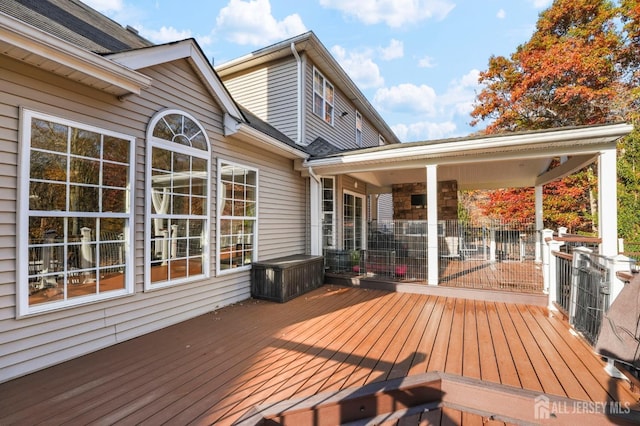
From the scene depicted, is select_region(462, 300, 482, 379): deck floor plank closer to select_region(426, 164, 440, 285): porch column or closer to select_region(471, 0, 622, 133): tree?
select_region(426, 164, 440, 285): porch column

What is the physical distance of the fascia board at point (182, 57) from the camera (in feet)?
10.7

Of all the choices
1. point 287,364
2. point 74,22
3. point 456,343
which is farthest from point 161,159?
point 456,343

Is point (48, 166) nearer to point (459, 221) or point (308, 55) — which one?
point (308, 55)

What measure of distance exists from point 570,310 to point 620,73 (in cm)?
1229

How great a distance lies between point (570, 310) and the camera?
3.59 m

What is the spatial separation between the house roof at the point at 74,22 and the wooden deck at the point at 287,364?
319 cm

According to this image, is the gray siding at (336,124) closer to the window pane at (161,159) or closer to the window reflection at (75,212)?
the window pane at (161,159)

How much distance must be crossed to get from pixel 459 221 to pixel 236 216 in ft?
15.6

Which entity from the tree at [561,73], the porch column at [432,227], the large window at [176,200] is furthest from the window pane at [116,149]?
the tree at [561,73]

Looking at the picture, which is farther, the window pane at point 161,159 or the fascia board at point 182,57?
the window pane at point 161,159

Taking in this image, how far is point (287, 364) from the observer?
2.77 metres

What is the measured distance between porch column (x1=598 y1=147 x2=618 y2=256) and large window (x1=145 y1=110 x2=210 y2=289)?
581 centimetres

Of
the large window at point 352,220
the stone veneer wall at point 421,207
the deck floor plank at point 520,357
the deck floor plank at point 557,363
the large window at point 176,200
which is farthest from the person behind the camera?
the stone veneer wall at point 421,207

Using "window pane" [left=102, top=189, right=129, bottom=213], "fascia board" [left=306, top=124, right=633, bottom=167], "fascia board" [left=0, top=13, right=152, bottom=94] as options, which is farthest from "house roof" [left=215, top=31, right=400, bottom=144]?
"window pane" [left=102, top=189, right=129, bottom=213]
